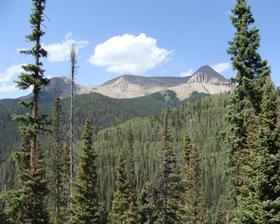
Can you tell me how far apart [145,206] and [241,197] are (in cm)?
2451

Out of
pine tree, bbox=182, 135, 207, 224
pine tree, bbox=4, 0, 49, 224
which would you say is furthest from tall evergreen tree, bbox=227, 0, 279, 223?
pine tree, bbox=182, 135, 207, 224

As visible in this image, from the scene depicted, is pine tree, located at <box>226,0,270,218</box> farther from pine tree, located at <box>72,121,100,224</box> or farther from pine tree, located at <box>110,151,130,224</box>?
pine tree, located at <box>110,151,130,224</box>

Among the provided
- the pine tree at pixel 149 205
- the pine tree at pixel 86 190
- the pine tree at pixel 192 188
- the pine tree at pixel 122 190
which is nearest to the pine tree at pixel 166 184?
the pine tree at pixel 149 205

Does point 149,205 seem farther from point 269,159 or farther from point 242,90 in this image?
point 269,159

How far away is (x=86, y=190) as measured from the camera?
45.9 metres

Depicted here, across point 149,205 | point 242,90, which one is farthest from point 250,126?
point 149,205

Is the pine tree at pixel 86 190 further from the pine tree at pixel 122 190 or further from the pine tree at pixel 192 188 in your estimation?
the pine tree at pixel 192 188

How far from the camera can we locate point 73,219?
4450 cm

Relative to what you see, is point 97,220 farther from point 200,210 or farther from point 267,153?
point 267,153

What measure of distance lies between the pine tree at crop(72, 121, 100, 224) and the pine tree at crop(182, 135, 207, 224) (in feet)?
54.2

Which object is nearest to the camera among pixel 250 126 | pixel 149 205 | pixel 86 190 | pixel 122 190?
pixel 250 126

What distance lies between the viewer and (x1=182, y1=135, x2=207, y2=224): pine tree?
199 feet

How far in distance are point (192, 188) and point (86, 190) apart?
1986 centimetres

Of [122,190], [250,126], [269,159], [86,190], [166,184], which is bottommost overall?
[122,190]
